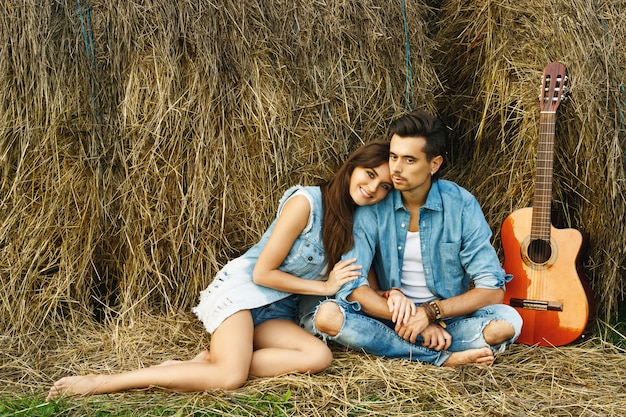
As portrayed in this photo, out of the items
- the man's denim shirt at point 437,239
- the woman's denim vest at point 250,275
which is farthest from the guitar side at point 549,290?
the woman's denim vest at point 250,275

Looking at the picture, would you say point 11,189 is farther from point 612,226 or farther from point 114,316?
point 612,226

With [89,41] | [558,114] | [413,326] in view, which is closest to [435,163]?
[413,326]

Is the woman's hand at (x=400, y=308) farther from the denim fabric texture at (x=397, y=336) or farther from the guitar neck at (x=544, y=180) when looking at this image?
the guitar neck at (x=544, y=180)

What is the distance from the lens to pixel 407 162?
2.97m

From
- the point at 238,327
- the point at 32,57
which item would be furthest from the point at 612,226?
the point at 32,57

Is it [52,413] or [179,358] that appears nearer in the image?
[52,413]

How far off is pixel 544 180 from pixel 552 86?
0.45 metres

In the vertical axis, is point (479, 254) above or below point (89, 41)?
below

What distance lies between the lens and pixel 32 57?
126 inches

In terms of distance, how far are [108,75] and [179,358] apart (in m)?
1.39

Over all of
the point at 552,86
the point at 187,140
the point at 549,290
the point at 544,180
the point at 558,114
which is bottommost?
the point at 549,290

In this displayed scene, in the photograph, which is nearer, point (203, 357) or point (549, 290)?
point (203, 357)

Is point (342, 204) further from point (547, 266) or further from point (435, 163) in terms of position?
point (547, 266)

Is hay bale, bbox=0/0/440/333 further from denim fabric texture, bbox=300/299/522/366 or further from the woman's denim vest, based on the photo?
denim fabric texture, bbox=300/299/522/366
